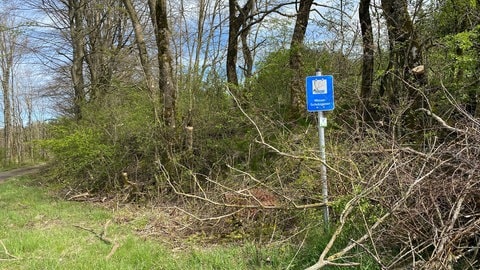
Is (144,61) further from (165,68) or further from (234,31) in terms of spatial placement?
(234,31)

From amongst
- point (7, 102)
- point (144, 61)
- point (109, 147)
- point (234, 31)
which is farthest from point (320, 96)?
point (7, 102)

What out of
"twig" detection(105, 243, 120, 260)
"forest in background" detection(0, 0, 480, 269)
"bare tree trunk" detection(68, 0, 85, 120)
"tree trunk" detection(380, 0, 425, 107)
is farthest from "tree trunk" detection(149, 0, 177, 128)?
"bare tree trunk" detection(68, 0, 85, 120)

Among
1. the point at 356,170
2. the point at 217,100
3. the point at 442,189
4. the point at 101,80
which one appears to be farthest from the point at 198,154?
the point at 101,80

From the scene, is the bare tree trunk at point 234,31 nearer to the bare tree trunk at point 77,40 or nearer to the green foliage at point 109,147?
the green foliage at point 109,147

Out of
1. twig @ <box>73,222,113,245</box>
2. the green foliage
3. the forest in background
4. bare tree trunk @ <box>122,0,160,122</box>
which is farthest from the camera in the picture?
the green foliage

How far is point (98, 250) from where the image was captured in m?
5.46

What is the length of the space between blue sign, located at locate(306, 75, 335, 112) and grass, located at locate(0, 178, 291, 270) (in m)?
1.82

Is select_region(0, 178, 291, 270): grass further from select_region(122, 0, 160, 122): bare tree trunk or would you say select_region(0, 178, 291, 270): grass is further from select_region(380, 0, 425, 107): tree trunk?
select_region(380, 0, 425, 107): tree trunk

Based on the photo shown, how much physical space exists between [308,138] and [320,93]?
2.10 m

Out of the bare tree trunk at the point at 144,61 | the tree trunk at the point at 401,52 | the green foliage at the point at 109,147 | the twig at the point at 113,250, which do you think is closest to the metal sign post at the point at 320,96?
the tree trunk at the point at 401,52

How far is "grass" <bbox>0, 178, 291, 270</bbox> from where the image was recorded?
182 inches

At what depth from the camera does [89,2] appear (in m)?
19.9

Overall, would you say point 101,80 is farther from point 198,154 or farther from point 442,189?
point 442,189

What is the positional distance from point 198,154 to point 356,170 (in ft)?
18.7
